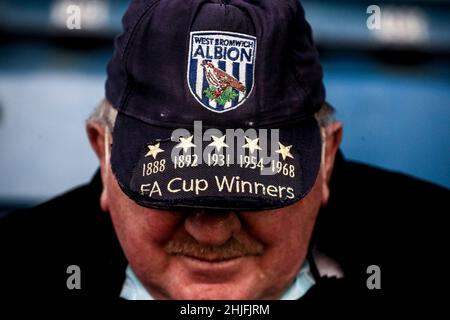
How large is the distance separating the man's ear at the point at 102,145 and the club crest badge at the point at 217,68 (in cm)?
29

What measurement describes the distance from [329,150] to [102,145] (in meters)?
0.51

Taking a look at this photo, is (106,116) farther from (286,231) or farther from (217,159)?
(286,231)

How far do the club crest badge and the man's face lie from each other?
0.22 m

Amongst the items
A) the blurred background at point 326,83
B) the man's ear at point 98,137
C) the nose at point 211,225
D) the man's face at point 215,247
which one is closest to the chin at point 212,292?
the man's face at point 215,247

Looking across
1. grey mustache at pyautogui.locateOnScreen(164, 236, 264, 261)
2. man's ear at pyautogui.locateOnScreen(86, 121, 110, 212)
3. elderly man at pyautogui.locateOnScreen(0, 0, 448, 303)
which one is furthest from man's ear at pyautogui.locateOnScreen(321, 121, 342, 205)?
man's ear at pyautogui.locateOnScreen(86, 121, 110, 212)

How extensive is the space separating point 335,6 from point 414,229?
0.79 metres

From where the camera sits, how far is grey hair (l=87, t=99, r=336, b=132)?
5.21ft

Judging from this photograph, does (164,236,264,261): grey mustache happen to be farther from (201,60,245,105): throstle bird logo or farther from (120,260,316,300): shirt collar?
(201,60,245,105): throstle bird logo

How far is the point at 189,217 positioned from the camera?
57.5 inches

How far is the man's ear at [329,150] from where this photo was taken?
164 cm

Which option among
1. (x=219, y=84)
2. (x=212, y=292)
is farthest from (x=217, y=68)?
(x=212, y=292)

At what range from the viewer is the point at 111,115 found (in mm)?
1592

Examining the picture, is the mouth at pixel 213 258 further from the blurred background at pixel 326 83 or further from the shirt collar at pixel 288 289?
the blurred background at pixel 326 83
